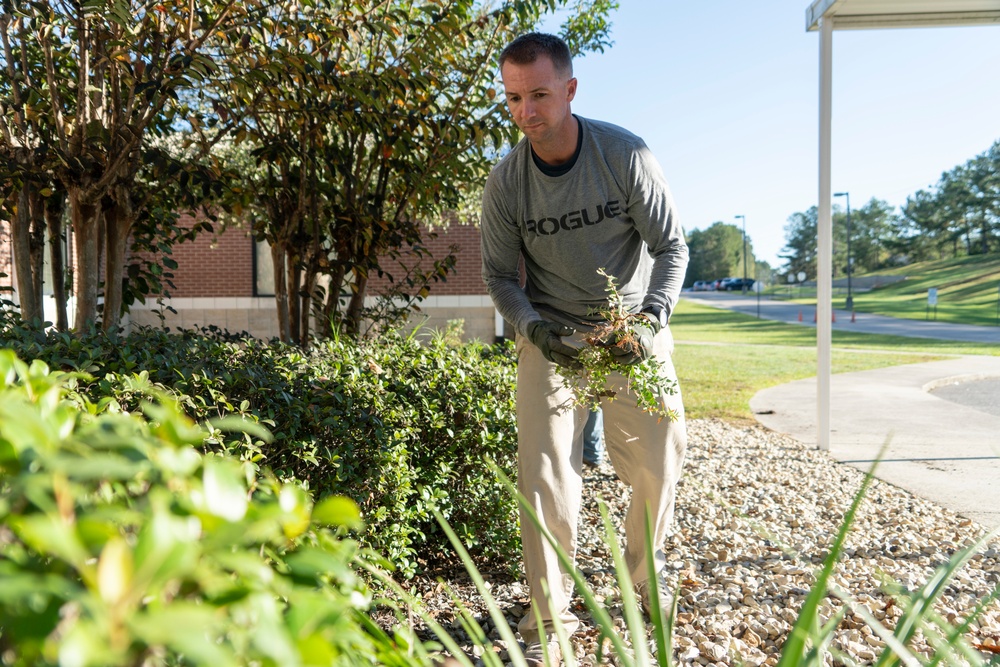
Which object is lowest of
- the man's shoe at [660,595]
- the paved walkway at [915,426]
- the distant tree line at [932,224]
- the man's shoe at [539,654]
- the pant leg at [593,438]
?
the paved walkway at [915,426]

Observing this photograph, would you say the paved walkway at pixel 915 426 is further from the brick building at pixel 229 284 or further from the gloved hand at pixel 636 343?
the brick building at pixel 229 284

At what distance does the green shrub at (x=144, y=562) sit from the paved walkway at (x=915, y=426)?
1259mm

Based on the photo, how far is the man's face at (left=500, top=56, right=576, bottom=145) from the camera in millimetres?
2738

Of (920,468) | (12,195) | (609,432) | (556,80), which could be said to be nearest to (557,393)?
(609,432)

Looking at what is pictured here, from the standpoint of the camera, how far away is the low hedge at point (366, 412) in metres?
2.63

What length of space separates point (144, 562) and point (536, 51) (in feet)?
8.14

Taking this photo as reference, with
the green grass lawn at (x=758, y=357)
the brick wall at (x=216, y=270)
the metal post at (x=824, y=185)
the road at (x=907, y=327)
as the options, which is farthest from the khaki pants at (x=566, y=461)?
the road at (x=907, y=327)

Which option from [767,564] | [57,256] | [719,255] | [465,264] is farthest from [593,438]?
[719,255]

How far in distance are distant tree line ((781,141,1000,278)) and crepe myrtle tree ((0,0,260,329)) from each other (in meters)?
34.1

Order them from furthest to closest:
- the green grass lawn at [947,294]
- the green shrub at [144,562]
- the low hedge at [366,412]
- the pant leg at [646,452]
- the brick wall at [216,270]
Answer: the green grass lawn at [947,294]
the brick wall at [216,270]
the pant leg at [646,452]
the low hedge at [366,412]
the green shrub at [144,562]

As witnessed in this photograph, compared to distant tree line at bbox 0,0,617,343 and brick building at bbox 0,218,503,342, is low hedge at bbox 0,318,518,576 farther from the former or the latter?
brick building at bbox 0,218,503,342

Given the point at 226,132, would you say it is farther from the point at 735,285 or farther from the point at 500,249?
the point at 735,285

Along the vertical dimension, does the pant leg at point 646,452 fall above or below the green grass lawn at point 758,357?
above

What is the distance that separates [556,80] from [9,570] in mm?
2480
